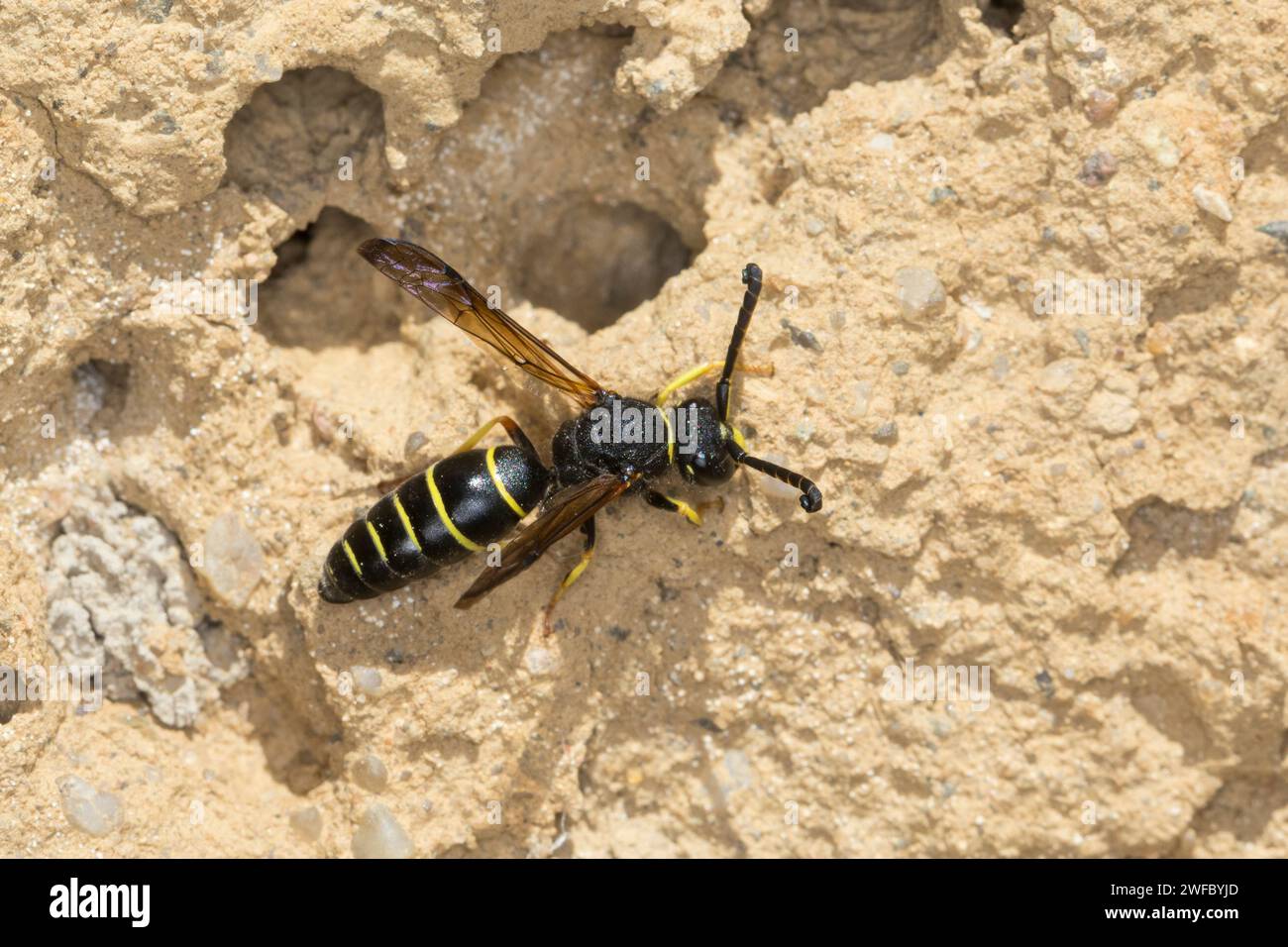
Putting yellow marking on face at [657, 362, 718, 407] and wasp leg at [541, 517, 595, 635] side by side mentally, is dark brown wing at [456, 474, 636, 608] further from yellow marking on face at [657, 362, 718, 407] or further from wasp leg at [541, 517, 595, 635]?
yellow marking on face at [657, 362, 718, 407]

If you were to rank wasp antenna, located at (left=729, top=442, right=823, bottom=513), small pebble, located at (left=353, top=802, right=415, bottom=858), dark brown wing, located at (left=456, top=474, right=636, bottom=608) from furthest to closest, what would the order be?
small pebble, located at (left=353, top=802, right=415, bottom=858)
dark brown wing, located at (left=456, top=474, right=636, bottom=608)
wasp antenna, located at (left=729, top=442, right=823, bottom=513)

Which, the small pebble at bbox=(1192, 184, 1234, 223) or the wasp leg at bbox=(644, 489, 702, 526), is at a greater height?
the small pebble at bbox=(1192, 184, 1234, 223)

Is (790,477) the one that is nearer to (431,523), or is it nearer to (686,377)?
(686,377)

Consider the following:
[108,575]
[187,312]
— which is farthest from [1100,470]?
[108,575]

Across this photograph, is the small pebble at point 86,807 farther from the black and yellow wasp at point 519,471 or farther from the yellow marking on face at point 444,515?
the yellow marking on face at point 444,515

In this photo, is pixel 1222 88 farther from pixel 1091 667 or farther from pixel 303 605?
pixel 303 605

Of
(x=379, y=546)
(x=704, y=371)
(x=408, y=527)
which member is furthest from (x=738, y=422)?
(x=379, y=546)

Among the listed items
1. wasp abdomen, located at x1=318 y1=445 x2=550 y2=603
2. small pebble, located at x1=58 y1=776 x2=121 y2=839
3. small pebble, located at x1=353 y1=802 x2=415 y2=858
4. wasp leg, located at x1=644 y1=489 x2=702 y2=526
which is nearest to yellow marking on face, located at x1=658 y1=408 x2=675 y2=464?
wasp leg, located at x1=644 y1=489 x2=702 y2=526
